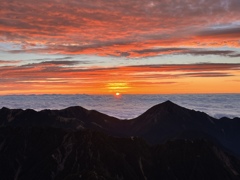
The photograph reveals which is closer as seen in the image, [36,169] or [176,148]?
[36,169]

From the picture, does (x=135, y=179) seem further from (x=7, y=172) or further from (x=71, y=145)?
(x=7, y=172)

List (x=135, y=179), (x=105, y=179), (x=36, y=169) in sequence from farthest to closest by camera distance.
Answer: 1. (x=36, y=169)
2. (x=135, y=179)
3. (x=105, y=179)

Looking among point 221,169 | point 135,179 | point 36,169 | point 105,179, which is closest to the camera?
point 105,179

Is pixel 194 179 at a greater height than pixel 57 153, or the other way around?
pixel 57 153

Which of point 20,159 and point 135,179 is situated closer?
point 135,179

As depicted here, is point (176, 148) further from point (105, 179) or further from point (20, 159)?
point (20, 159)

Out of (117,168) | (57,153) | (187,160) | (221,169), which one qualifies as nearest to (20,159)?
(57,153)

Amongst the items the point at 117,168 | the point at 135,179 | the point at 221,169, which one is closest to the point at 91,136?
the point at 117,168

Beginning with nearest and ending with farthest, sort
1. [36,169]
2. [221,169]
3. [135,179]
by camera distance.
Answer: [135,179] < [36,169] < [221,169]

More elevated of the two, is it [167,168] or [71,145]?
[71,145]
